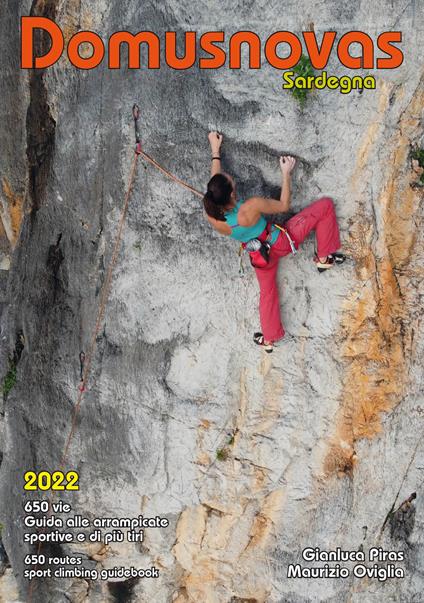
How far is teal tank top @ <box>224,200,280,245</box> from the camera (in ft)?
15.8

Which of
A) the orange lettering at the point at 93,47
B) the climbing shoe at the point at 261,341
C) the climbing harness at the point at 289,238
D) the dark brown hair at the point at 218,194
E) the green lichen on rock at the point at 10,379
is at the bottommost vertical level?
the green lichen on rock at the point at 10,379

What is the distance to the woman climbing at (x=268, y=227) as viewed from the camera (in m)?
4.73

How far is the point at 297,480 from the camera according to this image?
6.15 m

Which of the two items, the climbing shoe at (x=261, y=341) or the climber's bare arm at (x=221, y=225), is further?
the climbing shoe at (x=261, y=341)

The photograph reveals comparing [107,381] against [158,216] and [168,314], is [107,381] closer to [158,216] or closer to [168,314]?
[168,314]

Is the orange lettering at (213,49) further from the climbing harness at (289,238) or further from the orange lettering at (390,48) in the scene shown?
the climbing harness at (289,238)

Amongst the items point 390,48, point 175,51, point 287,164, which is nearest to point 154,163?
point 175,51

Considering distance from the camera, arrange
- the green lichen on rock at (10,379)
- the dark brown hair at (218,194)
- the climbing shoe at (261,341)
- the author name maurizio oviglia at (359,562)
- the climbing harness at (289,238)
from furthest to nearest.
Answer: the green lichen on rock at (10,379)
the author name maurizio oviglia at (359,562)
the climbing shoe at (261,341)
the climbing harness at (289,238)
the dark brown hair at (218,194)

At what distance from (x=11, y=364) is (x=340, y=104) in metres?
4.83

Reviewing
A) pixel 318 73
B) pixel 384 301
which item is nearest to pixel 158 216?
pixel 318 73

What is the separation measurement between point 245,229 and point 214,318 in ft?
4.08

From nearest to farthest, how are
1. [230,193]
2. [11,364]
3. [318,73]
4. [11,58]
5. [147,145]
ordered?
[230,193] < [318,73] < [147,145] < [11,58] < [11,364]

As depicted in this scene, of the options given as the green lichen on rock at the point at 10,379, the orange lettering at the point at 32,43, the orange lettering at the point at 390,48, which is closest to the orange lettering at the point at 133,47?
the orange lettering at the point at 32,43

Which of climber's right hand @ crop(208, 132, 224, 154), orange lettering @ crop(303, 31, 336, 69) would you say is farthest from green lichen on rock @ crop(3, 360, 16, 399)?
orange lettering @ crop(303, 31, 336, 69)
